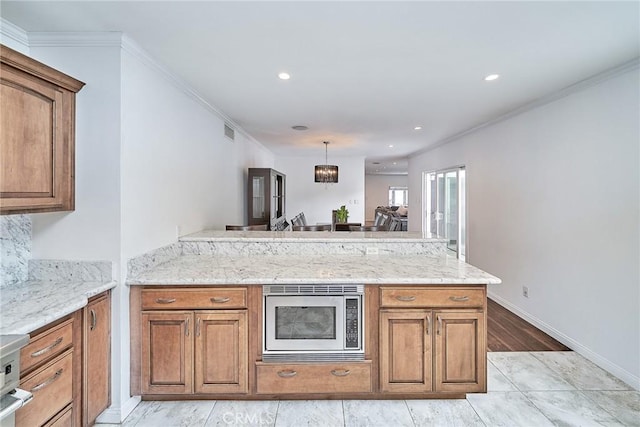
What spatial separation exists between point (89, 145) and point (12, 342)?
49.9 inches

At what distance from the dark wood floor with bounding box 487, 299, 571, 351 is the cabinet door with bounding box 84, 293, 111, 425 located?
3.16 metres

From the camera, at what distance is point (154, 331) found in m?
2.23

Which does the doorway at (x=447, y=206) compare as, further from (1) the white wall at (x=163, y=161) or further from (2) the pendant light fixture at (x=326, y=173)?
(1) the white wall at (x=163, y=161)

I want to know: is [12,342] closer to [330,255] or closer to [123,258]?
[123,258]

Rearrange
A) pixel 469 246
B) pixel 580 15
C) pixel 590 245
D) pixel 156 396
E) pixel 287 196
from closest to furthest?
1. pixel 580 15
2. pixel 156 396
3. pixel 590 245
4. pixel 469 246
5. pixel 287 196

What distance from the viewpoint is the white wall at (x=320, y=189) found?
29.6 ft

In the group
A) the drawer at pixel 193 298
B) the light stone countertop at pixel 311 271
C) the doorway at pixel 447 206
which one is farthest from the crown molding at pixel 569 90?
the drawer at pixel 193 298

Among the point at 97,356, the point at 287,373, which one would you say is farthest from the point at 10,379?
the point at 287,373

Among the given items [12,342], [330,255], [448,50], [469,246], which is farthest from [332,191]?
[12,342]

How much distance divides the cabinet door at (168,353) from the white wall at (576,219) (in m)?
3.28

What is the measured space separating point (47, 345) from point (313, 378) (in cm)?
152

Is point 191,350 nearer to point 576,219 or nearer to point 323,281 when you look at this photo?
point 323,281

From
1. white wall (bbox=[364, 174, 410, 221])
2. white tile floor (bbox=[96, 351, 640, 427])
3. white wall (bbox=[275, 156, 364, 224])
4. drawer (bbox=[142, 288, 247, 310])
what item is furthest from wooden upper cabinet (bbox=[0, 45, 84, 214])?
white wall (bbox=[364, 174, 410, 221])

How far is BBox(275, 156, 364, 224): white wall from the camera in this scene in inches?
355
